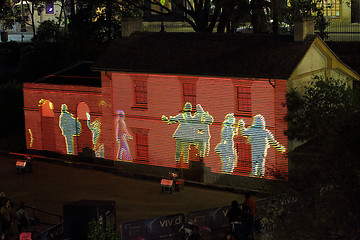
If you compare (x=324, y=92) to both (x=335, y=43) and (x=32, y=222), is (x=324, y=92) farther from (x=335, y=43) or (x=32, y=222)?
(x=335, y=43)

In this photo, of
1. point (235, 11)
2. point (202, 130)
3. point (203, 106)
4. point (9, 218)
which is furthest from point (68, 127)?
point (235, 11)

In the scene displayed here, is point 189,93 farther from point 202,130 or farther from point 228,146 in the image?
point 228,146

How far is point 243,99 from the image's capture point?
44375mm

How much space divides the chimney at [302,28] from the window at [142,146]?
1030 centimetres

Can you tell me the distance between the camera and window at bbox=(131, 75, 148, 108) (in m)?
48.1

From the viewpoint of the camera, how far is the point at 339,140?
992 inches

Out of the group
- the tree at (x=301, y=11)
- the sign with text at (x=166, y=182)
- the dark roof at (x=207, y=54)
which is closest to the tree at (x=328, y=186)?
the dark roof at (x=207, y=54)

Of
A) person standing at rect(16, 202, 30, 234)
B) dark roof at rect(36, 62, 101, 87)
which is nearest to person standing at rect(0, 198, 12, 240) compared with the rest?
person standing at rect(16, 202, 30, 234)

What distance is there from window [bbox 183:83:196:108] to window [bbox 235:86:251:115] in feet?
8.99

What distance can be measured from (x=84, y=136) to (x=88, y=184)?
4791mm

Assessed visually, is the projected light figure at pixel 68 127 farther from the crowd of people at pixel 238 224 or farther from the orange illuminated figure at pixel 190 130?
the crowd of people at pixel 238 224

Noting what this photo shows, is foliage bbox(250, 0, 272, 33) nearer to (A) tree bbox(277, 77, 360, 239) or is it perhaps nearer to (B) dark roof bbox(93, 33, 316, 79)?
(B) dark roof bbox(93, 33, 316, 79)

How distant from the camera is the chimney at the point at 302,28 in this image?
44156 millimetres

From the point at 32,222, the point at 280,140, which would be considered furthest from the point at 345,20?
the point at 32,222
